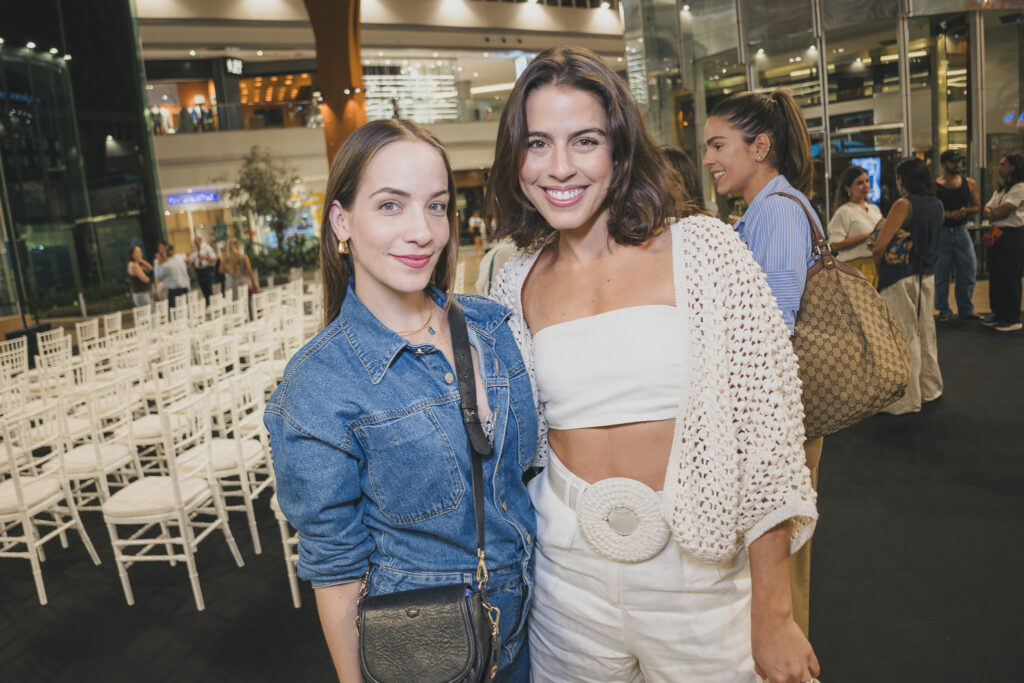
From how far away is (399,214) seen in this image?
1363mm

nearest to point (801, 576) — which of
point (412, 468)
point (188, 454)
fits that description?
point (412, 468)

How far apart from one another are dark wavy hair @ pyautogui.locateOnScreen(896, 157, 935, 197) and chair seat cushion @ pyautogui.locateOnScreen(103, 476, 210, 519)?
515 cm

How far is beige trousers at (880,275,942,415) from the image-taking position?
5.23m

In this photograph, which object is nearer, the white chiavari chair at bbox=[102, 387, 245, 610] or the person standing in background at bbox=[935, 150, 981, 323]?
the white chiavari chair at bbox=[102, 387, 245, 610]

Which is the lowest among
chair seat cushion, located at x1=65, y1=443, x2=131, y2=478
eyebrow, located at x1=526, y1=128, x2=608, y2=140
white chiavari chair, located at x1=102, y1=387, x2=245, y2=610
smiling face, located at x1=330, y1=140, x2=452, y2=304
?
white chiavari chair, located at x1=102, y1=387, x2=245, y2=610

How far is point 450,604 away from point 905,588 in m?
2.66

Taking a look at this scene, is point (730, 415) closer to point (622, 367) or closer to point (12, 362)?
point (622, 367)

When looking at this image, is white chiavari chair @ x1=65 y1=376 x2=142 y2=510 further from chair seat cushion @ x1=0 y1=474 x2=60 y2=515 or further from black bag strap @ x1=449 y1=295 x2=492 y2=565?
black bag strap @ x1=449 y1=295 x2=492 y2=565

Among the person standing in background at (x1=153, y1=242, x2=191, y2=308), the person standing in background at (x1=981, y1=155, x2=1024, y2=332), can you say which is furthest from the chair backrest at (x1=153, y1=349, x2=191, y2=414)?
the person standing in background at (x1=981, y1=155, x2=1024, y2=332)

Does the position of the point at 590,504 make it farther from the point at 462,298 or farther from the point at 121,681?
the point at 121,681

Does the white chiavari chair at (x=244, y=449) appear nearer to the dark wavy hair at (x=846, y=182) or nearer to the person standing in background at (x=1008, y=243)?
the dark wavy hair at (x=846, y=182)

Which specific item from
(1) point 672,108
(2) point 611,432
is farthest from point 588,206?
(1) point 672,108

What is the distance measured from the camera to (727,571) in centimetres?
144

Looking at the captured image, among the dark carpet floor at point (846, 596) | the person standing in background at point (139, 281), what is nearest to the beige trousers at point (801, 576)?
the dark carpet floor at point (846, 596)
